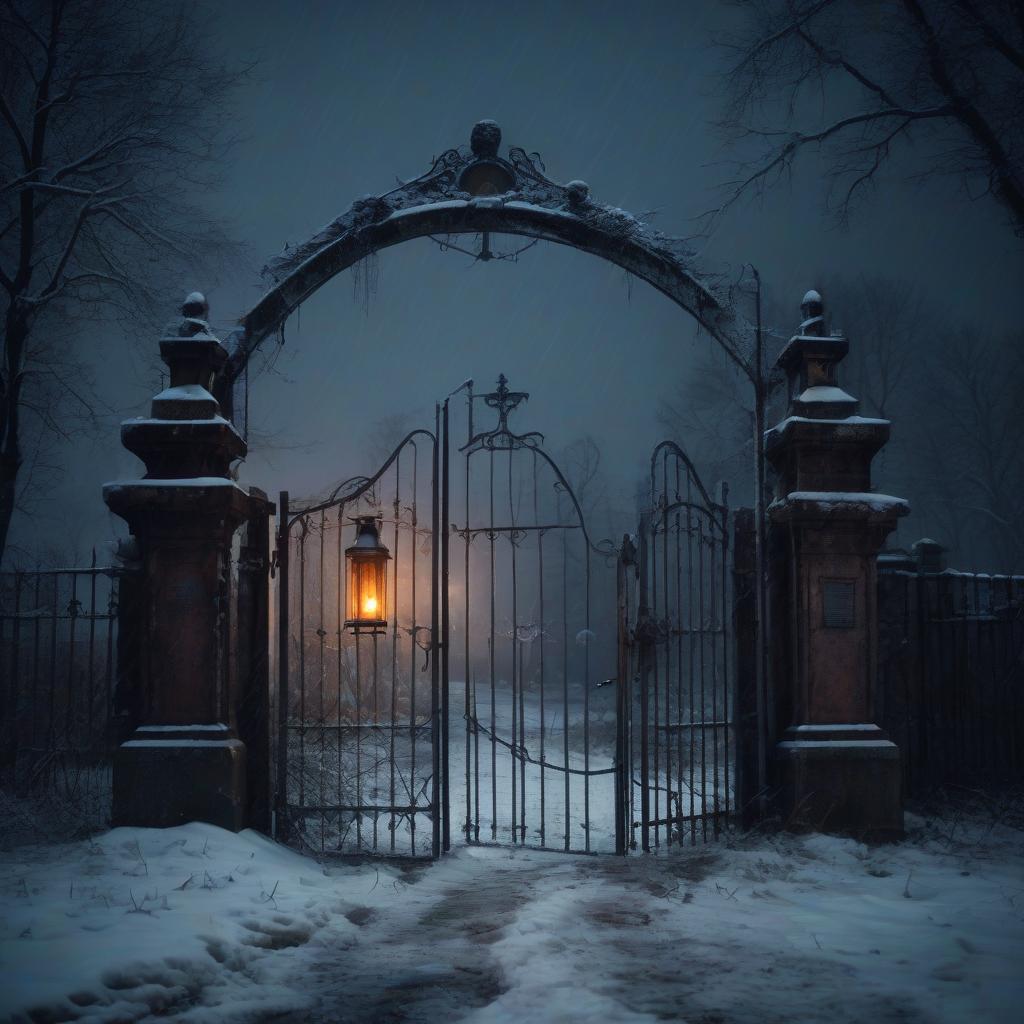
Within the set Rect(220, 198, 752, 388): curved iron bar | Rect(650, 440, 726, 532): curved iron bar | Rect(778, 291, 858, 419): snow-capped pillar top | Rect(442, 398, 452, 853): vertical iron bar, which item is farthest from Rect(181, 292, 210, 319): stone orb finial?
Rect(778, 291, 858, 419): snow-capped pillar top

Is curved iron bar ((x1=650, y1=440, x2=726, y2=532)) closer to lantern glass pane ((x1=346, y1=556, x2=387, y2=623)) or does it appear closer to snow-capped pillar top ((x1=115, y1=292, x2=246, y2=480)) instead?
lantern glass pane ((x1=346, y1=556, x2=387, y2=623))

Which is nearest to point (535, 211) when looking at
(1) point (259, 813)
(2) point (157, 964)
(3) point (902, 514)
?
(3) point (902, 514)

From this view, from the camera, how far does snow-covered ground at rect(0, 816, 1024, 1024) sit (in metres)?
3.87

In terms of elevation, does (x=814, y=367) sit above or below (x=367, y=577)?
above

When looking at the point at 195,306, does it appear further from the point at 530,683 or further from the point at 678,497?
the point at 530,683

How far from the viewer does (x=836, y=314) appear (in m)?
25.1

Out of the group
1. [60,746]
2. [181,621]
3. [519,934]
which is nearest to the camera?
[519,934]

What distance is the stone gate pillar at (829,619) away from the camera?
278 inches

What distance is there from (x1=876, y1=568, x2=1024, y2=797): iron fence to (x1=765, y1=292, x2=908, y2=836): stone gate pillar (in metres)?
0.97

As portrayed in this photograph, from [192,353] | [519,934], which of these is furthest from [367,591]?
[519,934]

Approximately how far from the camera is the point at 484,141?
8070 mm

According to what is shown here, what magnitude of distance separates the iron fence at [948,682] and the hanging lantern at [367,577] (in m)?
4.25

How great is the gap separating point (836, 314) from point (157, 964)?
24313 mm

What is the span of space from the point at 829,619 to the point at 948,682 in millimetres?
2268
